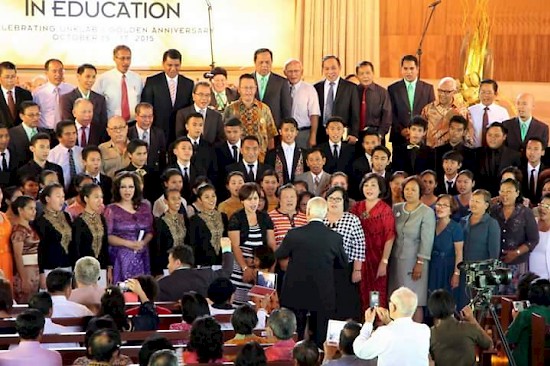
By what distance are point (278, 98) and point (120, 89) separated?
1387 millimetres

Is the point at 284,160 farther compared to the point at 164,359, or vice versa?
the point at 284,160

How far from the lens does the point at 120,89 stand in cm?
1253

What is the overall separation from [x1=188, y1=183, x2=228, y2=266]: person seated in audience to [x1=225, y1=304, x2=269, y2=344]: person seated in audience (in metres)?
2.71

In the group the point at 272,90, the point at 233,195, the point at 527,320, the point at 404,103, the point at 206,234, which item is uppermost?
the point at 272,90

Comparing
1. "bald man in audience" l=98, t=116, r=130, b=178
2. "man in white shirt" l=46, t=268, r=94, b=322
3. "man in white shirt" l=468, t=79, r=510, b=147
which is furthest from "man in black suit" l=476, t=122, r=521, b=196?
"man in white shirt" l=46, t=268, r=94, b=322

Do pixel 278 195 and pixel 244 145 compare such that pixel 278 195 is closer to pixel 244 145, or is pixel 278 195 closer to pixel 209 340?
pixel 244 145

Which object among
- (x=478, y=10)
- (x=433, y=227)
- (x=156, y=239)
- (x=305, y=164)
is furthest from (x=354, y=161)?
(x=478, y=10)

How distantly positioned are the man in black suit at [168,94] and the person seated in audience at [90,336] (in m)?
4.77

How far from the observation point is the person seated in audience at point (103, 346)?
7223 millimetres

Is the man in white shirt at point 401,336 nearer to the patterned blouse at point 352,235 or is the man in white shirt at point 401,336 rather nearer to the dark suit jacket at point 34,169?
the patterned blouse at point 352,235

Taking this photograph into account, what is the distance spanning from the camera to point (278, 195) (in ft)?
37.3

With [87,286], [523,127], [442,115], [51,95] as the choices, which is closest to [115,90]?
[51,95]

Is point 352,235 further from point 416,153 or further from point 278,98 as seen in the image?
point 278,98

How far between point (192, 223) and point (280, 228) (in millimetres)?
684
